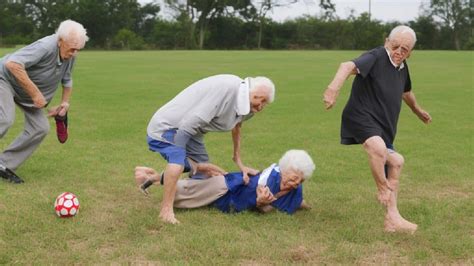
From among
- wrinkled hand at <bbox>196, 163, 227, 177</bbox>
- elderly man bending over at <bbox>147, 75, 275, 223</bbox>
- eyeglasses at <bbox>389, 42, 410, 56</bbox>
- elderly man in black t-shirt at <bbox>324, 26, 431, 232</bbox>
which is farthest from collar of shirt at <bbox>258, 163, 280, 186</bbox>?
eyeglasses at <bbox>389, 42, 410, 56</bbox>

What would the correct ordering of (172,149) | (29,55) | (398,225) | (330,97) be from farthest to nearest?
(29,55)
(172,149)
(398,225)
(330,97)

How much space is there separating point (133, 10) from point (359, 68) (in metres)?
88.4

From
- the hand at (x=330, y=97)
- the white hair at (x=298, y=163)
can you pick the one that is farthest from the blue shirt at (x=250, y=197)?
the hand at (x=330, y=97)

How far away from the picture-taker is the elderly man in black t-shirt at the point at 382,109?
568 cm

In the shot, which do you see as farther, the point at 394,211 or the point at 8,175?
the point at 8,175

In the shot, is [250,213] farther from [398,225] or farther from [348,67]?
[348,67]

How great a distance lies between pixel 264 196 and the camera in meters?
5.90

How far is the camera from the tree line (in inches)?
3088


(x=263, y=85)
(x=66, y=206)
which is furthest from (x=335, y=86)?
(x=66, y=206)

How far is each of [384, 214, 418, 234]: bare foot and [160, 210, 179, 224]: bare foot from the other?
1.95 m

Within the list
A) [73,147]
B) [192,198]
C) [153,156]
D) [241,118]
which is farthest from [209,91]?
[73,147]

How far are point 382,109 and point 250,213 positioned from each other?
1654 millimetres

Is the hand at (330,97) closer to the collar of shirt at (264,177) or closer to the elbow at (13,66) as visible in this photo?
the collar of shirt at (264,177)

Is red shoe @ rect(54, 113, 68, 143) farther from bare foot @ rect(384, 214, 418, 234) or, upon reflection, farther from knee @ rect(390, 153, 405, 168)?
bare foot @ rect(384, 214, 418, 234)
